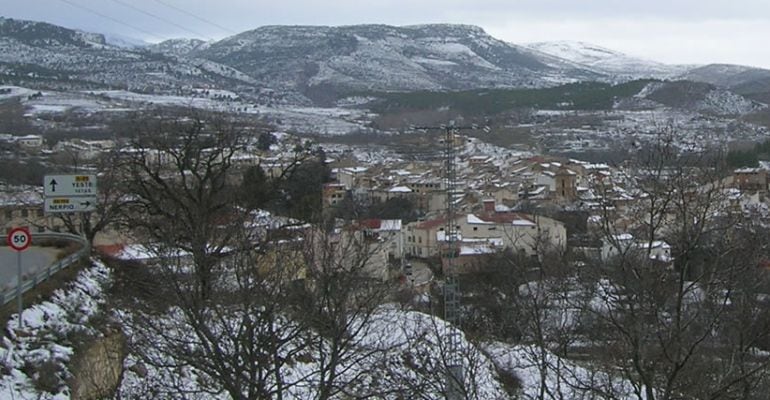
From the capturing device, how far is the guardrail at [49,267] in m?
8.69

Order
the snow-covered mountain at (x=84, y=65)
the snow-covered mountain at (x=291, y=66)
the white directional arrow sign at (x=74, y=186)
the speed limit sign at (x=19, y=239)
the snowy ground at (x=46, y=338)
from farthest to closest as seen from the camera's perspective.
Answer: the snow-covered mountain at (x=291, y=66) < the snow-covered mountain at (x=84, y=65) < the white directional arrow sign at (x=74, y=186) < the speed limit sign at (x=19, y=239) < the snowy ground at (x=46, y=338)

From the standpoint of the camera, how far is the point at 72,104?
7688cm

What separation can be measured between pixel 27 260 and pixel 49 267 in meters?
2.01

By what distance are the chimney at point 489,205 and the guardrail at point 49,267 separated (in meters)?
Result: 28.2

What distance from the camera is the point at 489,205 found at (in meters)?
43.5

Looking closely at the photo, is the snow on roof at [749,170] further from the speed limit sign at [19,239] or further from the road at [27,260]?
the speed limit sign at [19,239]

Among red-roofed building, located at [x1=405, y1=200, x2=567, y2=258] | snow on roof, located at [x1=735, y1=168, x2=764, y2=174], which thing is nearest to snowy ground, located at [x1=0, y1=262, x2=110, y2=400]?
red-roofed building, located at [x1=405, y1=200, x2=567, y2=258]

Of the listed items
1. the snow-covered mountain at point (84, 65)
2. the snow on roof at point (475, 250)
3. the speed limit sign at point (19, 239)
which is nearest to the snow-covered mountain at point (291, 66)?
the snow-covered mountain at point (84, 65)

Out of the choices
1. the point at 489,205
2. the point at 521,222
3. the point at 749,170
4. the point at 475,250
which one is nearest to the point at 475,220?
the point at 521,222

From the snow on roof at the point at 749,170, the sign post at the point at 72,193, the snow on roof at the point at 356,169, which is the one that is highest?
the sign post at the point at 72,193

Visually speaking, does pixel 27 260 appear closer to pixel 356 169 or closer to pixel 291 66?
pixel 356 169

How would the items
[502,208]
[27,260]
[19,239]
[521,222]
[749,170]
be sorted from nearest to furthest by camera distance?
[19,239] → [27,260] → [521,222] → [502,208] → [749,170]

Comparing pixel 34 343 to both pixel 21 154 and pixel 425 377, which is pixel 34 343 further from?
pixel 21 154

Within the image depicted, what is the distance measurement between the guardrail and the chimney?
1112 inches
